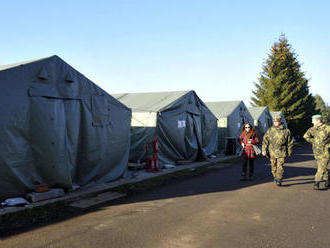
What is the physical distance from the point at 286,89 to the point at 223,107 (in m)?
21.4

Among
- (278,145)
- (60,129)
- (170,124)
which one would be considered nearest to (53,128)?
Answer: (60,129)

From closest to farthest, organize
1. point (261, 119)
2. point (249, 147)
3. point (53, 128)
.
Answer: point (53, 128), point (249, 147), point (261, 119)

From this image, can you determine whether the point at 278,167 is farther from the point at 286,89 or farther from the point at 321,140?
the point at 286,89

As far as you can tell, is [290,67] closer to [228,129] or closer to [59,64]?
[228,129]

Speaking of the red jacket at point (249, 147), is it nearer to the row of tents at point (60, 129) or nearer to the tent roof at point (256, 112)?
the row of tents at point (60, 129)

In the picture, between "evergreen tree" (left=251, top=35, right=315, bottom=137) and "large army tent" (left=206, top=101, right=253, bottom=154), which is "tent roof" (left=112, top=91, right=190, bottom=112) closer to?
"large army tent" (left=206, top=101, right=253, bottom=154)

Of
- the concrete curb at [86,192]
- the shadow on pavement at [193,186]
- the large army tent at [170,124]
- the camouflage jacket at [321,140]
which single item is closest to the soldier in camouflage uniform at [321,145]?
the camouflage jacket at [321,140]

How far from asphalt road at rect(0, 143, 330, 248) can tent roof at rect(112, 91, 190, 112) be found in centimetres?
592

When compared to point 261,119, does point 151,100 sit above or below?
above

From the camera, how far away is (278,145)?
25.2 feet

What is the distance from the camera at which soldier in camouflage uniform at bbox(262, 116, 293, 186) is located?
25.1 feet

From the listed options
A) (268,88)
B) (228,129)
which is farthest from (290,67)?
(228,129)

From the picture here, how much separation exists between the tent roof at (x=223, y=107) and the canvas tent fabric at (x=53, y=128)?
1194cm

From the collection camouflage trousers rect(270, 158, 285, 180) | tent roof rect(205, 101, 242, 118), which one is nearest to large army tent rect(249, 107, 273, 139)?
tent roof rect(205, 101, 242, 118)
